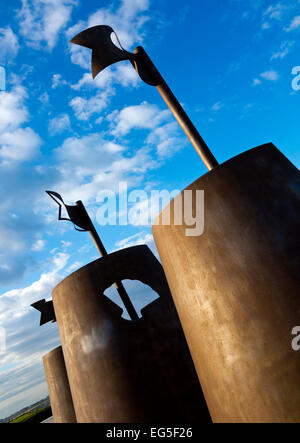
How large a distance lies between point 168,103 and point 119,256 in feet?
8.34

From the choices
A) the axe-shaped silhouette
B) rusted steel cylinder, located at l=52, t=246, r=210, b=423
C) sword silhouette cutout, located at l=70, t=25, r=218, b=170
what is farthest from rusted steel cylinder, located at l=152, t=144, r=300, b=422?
the axe-shaped silhouette

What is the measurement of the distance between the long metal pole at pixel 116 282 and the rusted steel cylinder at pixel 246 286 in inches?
127

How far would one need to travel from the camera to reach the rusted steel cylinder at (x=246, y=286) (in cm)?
204

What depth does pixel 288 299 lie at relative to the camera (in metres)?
2.07

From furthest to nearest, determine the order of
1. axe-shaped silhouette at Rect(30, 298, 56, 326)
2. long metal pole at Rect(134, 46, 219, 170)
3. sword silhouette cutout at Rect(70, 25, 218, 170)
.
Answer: axe-shaped silhouette at Rect(30, 298, 56, 326)
sword silhouette cutout at Rect(70, 25, 218, 170)
long metal pole at Rect(134, 46, 219, 170)

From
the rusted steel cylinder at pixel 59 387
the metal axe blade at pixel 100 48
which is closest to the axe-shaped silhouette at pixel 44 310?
the rusted steel cylinder at pixel 59 387

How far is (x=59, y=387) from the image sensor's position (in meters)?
8.31

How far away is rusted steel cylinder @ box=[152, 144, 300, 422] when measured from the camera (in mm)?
2043

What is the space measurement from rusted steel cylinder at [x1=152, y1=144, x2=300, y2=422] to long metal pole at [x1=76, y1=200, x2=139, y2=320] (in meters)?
3.23

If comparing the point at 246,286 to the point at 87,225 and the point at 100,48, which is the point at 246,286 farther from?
the point at 87,225

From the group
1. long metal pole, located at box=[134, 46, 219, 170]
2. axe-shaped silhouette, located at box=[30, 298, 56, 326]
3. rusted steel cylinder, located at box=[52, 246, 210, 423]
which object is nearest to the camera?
long metal pole, located at box=[134, 46, 219, 170]

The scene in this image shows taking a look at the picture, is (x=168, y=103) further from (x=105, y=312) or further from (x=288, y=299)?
(x=105, y=312)

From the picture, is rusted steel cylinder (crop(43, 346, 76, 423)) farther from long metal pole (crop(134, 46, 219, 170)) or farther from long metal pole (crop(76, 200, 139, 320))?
long metal pole (crop(134, 46, 219, 170))
